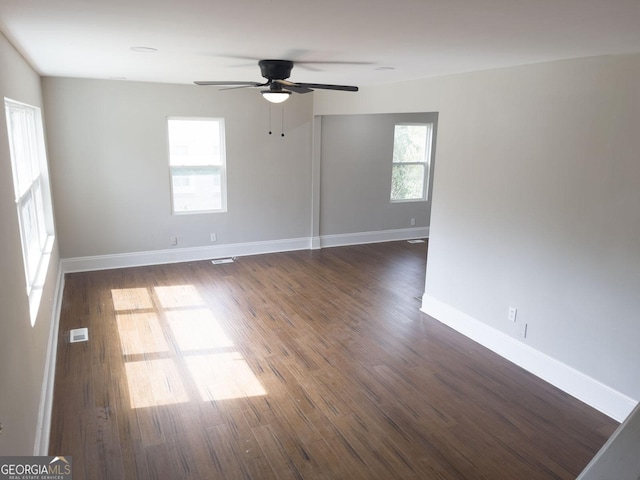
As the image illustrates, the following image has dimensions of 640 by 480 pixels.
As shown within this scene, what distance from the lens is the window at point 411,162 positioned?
7805 millimetres

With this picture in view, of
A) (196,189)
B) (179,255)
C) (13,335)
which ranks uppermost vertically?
(196,189)

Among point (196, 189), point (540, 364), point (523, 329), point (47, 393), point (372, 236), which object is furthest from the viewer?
point (372, 236)

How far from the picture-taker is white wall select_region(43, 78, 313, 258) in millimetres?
5719

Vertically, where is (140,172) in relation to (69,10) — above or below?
below

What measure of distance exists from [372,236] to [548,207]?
440 cm

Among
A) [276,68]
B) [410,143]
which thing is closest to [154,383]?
[276,68]

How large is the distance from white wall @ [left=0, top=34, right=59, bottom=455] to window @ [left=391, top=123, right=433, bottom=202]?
18.6 ft

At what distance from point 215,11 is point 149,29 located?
664 millimetres

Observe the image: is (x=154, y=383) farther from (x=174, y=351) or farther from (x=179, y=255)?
(x=179, y=255)

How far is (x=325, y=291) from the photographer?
5.61m

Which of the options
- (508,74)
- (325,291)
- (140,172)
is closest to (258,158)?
(140,172)

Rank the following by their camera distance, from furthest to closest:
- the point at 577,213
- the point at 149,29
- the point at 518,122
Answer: the point at 518,122 < the point at 577,213 < the point at 149,29

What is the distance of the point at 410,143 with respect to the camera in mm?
7898

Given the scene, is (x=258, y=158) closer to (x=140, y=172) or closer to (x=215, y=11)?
(x=140, y=172)
